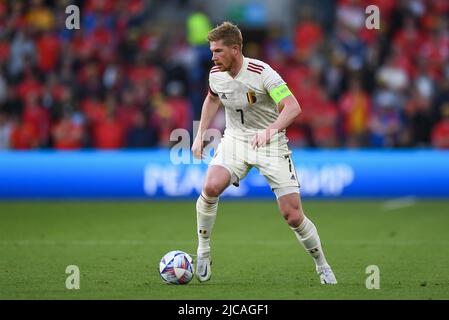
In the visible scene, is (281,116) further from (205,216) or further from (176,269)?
(176,269)

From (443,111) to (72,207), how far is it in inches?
286

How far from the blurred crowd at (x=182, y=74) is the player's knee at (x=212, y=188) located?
31.9 feet

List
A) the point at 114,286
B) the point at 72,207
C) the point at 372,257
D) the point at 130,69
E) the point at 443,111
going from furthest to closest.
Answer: the point at 130,69 → the point at 443,111 → the point at 72,207 → the point at 372,257 → the point at 114,286

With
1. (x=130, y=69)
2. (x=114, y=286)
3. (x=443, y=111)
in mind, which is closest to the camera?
(x=114, y=286)

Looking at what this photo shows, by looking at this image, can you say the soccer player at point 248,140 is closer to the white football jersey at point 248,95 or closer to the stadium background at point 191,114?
the white football jersey at point 248,95

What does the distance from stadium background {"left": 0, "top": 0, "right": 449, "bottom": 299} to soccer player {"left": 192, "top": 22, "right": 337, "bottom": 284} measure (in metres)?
4.02

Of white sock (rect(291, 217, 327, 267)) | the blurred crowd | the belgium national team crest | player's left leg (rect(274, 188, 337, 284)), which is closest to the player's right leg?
player's left leg (rect(274, 188, 337, 284))

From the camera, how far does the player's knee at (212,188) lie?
8.24 m

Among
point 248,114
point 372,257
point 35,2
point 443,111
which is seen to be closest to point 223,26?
point 248,114

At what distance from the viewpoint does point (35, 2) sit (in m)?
20.6

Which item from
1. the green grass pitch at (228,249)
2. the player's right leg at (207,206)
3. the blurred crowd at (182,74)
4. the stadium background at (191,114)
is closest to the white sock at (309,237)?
the green grass pitch at (228,249)

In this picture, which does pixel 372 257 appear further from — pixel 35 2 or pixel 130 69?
pixel 35 2

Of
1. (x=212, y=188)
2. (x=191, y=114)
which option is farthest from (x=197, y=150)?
(x=191, y=114)

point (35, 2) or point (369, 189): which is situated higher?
point (35, 2)
